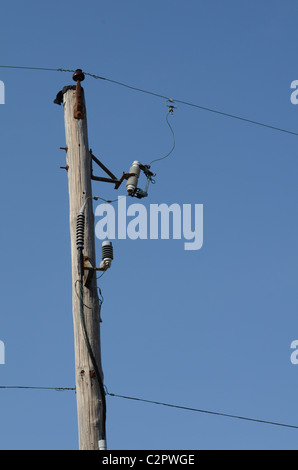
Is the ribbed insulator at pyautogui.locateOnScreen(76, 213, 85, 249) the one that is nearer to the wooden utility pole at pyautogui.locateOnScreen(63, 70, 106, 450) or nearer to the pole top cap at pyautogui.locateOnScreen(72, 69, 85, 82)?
the wooden utility pole at pyautogui.locateOnScreen(63, 70, 106, 450)

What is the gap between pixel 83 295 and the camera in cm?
1060

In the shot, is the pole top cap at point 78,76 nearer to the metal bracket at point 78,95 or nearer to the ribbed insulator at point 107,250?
the metal bracket at point 78,95

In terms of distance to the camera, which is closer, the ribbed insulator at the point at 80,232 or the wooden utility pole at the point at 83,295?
the wooden utility pole at the point at 83,295

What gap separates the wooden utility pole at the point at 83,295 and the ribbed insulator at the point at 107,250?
190 millimetres

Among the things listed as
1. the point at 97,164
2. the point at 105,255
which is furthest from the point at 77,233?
the point at 97,164

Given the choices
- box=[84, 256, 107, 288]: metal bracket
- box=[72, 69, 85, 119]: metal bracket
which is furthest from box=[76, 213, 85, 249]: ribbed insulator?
box=[72, 69, 85, 119]: metal bracket

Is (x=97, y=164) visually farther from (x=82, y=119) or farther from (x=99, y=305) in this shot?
(x=99, y=305)

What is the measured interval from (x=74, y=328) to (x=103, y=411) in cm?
95

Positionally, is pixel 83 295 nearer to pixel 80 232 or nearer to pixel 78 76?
pixel 80 232

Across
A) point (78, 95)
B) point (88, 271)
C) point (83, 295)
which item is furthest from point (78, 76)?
point (83, 295)

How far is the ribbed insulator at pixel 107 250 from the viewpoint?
35.0 feet

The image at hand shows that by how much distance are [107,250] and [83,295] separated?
0.55m

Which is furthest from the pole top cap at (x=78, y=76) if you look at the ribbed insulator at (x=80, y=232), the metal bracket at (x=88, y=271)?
the metal bracket at (x=88, y=271)
